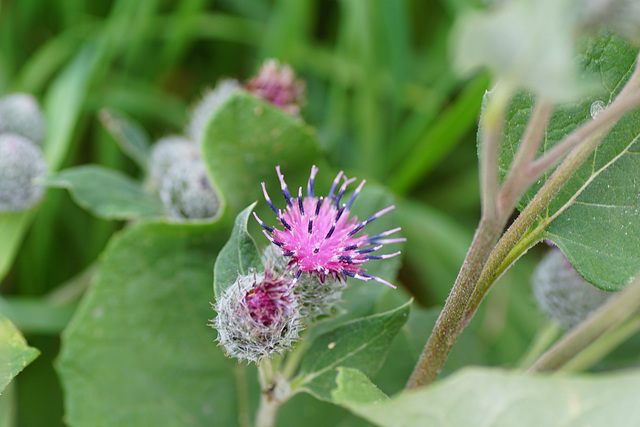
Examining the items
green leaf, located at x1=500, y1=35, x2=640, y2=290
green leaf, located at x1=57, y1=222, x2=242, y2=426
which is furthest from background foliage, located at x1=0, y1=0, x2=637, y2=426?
green leaf, located at x1=500, y1=35, x2=640, y2=290

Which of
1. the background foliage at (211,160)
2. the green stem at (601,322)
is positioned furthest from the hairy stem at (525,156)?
the background foliage at (211,160)

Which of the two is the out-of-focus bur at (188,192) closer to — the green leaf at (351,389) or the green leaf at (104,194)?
the green leaf at (104,194)

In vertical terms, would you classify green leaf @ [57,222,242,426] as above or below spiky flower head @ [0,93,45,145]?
below

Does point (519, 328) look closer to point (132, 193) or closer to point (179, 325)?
point (179, 325)

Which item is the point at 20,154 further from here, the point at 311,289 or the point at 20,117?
the point at 311,289

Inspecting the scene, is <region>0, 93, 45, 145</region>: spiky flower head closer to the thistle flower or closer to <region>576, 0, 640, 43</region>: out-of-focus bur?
the thistle flower
